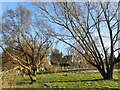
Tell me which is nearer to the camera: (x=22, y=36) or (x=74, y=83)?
(x=74, y=83)

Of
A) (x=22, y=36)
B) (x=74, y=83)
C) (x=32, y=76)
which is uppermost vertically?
(x=22, y=36)

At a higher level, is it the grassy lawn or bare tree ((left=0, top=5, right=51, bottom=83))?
bare tree ((left=0, top=5, right=51, bottom=83))

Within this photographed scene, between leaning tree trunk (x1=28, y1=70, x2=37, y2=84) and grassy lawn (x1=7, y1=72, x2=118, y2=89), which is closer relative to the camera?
grassy lawn (x1=7, y1=72, x2=118, y2=89)

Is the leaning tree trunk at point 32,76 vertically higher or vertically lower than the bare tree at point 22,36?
lower

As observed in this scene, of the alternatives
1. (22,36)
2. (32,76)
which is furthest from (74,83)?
(22,36)

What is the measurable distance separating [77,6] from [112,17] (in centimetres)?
172

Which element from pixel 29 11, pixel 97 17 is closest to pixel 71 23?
pixel 97 17

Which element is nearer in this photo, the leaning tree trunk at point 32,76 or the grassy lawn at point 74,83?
the grassy lawn at point 74,83

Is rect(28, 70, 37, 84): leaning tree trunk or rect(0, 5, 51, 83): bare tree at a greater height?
rect(0, 5, 51, 83): bare tree

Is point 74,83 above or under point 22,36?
under

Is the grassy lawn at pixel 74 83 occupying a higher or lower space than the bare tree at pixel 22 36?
lower

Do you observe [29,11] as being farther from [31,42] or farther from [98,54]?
[98,54]

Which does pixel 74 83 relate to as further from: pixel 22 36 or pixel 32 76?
pixel 22 36

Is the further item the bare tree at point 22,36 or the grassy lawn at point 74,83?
the bare tree at point 22,36
